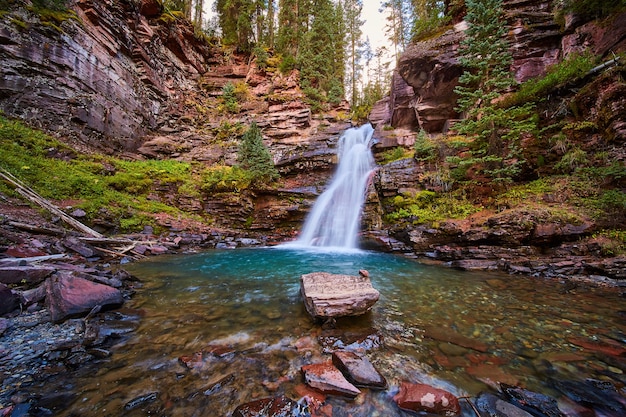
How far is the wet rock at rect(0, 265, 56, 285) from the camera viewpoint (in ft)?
13.0

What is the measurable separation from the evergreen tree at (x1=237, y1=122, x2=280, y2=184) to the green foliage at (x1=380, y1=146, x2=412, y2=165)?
7.82 m

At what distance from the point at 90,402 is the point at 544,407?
13.4ft

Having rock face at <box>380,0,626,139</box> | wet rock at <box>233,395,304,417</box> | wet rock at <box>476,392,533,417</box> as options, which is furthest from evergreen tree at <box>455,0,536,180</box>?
wet rock at <box>233,395,304,417</box>

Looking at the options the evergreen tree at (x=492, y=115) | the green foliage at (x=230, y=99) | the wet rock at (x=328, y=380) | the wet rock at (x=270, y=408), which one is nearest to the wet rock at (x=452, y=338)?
the wet rock at (x=328, y=380)

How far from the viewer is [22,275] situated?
4117mm

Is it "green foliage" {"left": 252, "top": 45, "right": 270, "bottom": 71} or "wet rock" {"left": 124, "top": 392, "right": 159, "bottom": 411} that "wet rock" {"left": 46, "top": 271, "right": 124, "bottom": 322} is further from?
"green foliage" {"left": 252, "top": 45, "right": 270, "bottom": 71}

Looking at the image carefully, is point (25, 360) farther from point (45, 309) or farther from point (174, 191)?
point (174, 191)

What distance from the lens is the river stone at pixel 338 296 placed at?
366 centimetres

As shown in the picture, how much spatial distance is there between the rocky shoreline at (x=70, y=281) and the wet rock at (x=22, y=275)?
11 mm

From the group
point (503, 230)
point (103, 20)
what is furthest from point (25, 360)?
point (103, 20)

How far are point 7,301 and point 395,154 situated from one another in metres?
17.0

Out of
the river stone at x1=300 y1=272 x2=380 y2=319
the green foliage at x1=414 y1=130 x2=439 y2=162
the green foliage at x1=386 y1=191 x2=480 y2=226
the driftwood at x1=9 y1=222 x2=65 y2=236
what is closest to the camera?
the river stone at x1=300 y1=272 x2=380 y2=319

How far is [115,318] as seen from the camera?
3645 millimetres

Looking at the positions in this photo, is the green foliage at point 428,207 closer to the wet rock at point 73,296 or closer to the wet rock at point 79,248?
the wet rock at point 73,296
